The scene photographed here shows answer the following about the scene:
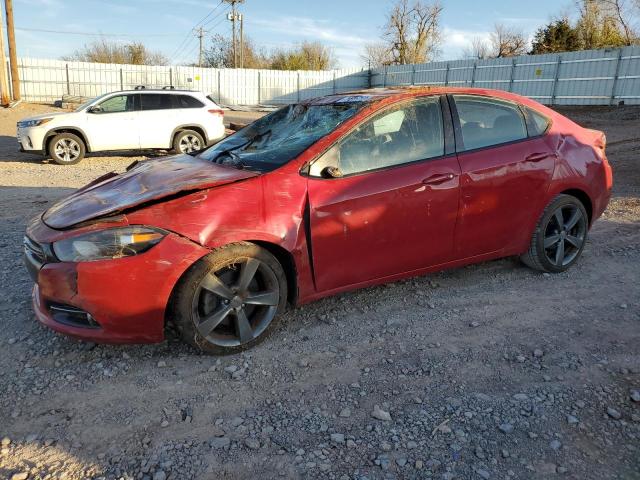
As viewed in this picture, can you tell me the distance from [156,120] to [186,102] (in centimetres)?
88

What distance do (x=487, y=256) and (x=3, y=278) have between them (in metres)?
4.07

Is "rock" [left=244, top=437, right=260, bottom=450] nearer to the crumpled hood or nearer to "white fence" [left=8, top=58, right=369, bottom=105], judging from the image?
the crumpled hood

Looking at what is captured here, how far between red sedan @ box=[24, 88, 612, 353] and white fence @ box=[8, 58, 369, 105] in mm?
22100

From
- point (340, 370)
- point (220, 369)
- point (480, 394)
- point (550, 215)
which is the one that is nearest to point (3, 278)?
point (220, 369)

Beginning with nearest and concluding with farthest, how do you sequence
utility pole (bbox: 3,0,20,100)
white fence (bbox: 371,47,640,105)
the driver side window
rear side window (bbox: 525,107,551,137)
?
the driver side window < rear side window (bbox: 525,107,551,137) < white fence (bbox: 371,47,640,105) < utility pole (bbox: 3,0,20,100)

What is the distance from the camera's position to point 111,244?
9.48ft

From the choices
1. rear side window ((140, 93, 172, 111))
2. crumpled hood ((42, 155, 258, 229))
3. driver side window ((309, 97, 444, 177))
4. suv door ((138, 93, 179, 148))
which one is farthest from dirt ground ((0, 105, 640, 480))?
rear side window ((140, 93, 172, 111))

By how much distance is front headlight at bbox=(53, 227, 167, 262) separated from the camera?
9.46 feet

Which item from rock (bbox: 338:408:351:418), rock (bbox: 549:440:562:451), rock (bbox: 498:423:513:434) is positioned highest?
rock (bbox: 549:440:562:451)

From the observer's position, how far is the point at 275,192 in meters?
3.23

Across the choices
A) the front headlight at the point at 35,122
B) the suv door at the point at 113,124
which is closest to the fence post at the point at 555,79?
the suv door at the point at 113,124

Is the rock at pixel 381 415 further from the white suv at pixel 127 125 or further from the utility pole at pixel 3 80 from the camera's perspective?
the utility pole at pixel 3 80

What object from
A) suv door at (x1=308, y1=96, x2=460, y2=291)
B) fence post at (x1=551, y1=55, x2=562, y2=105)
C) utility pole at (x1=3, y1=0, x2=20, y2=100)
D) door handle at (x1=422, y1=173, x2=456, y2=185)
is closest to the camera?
suv door at (x1=308, y1=96, x2=460, y2=291)

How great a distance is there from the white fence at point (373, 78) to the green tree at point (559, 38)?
10973 mm
